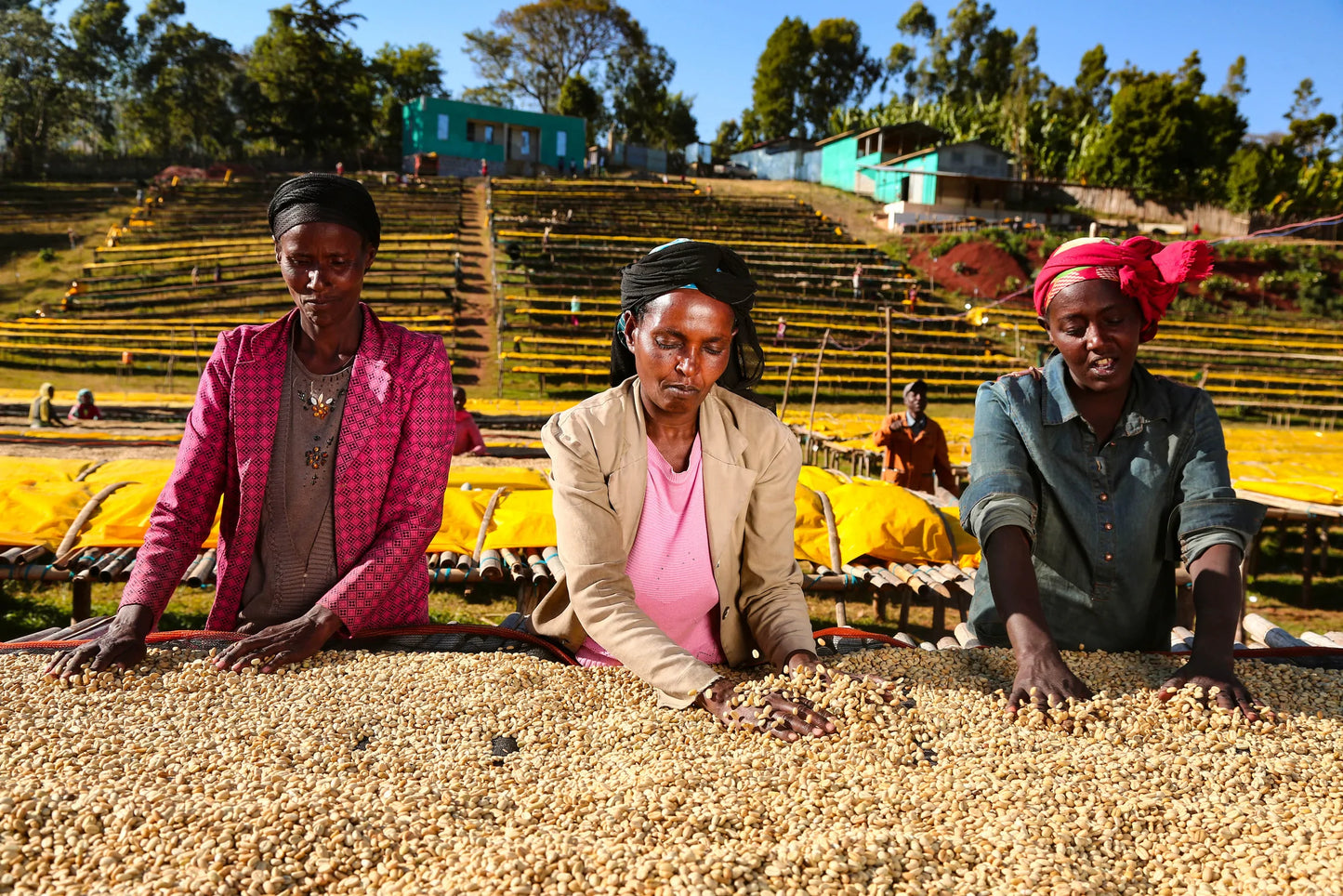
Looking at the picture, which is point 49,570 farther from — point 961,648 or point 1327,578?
point 1327,578

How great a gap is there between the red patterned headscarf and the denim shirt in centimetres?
20

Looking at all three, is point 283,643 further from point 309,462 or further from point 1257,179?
point 1257,179

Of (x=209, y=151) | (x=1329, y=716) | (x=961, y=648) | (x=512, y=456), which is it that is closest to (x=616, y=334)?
(x=961, y=648)

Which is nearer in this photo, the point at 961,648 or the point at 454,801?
the point at 454,801

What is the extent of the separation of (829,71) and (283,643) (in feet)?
169

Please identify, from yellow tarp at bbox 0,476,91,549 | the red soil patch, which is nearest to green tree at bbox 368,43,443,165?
the red soil patch

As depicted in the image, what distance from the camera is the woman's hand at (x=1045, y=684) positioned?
1.72 meters

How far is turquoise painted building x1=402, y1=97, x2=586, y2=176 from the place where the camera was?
3353 centimetres

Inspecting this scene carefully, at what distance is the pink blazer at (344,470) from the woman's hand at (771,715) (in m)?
0.77

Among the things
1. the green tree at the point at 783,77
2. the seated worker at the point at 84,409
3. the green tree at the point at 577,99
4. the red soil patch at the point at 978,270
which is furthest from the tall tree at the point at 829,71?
the seated worker at the point at 84,409

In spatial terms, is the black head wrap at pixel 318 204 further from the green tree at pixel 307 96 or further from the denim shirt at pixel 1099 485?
the green tree at pixel 307 96

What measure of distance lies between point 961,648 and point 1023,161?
38.0m

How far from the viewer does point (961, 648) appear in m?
2.12

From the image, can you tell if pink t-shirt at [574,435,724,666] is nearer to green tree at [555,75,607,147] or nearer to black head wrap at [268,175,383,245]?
black head wrap at [268,175,383,245]
